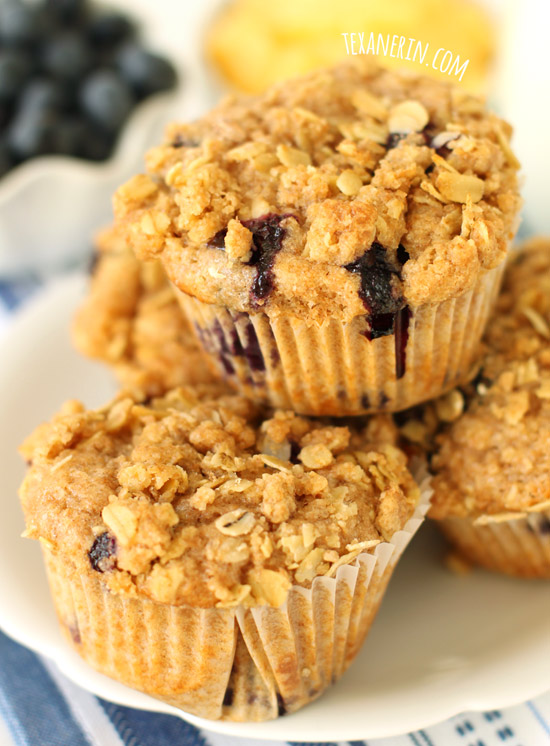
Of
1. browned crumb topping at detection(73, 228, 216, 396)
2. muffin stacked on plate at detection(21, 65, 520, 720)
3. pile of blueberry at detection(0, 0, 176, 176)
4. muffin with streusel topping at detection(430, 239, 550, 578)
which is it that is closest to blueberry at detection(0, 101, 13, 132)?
pile of blueberry at detection(0, 0, 176, 176)

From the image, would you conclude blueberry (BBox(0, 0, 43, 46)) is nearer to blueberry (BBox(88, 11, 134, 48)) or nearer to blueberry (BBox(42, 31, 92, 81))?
blueberry (BBox(42, 31, 92, 81))

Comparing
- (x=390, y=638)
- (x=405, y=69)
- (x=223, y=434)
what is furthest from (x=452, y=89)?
(x=390, y=638)

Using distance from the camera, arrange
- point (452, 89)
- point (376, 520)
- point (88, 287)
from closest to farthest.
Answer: point (376, 520) < point (452, 89) < point (88, 287)

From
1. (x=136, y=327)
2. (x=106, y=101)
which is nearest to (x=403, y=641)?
(x=136, y=327)

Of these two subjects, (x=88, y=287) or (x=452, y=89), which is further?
(x=88, y=287)

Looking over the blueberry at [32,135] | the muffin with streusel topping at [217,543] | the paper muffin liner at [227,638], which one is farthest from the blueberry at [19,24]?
the paper muffin liner at [227,638]

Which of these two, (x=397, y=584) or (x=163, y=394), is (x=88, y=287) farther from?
(x=397, y=584)

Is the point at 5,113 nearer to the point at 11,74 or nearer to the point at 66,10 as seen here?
the point at 11,74
